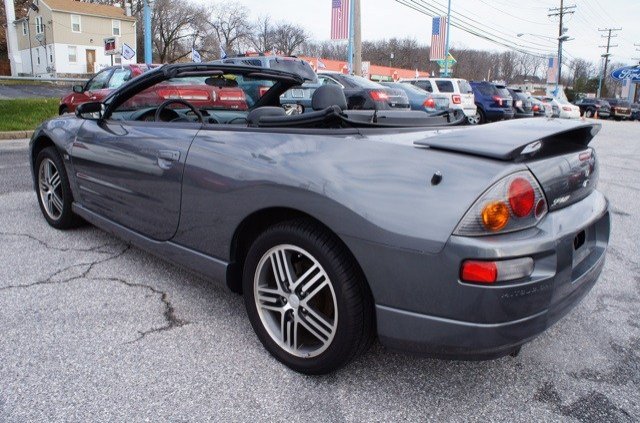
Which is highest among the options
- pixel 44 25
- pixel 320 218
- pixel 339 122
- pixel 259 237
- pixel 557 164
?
pixel 44 25

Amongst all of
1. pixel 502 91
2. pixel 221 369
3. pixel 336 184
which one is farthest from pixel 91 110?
pixel 502 91

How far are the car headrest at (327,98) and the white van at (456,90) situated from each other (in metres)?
14.8

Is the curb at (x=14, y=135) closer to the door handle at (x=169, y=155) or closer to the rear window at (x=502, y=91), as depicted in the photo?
the door handle at (x=169, y=155)

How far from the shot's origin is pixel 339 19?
67.8ft

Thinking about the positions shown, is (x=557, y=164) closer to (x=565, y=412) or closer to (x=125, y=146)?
(x=565, y=412)

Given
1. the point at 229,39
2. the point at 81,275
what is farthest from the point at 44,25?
the point at 81,275

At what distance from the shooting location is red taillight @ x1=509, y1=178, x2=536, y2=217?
180cm

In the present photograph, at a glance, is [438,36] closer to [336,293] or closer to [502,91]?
[502,91]

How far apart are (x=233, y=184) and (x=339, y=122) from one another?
1.88ft

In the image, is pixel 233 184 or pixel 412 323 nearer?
pixel 412 323

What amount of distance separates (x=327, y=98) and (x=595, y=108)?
46041 millimetres

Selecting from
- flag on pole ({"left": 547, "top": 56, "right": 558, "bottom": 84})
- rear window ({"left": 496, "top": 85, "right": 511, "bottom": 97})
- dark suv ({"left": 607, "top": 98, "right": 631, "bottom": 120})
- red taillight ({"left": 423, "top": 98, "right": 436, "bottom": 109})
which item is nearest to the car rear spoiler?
red taillight ({"left": 423, "top": 98, "right": 436, "bottom": 109})

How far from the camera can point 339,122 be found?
234 centimetres

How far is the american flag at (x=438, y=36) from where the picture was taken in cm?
2937
